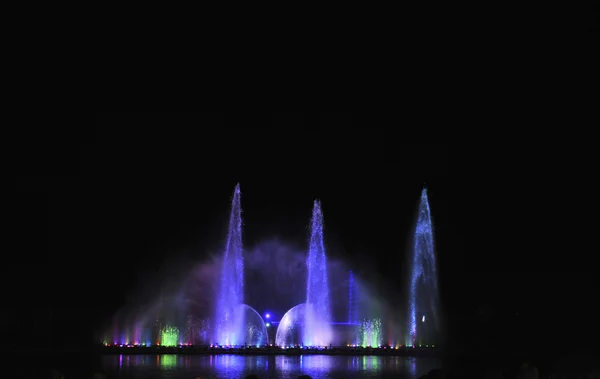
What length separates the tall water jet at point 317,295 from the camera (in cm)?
4606

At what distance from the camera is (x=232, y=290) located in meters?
47.2

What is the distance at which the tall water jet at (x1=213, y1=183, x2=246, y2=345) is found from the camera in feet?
148

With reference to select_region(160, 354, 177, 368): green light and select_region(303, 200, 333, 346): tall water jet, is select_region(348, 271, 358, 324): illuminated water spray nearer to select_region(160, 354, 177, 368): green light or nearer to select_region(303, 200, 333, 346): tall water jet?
select_region(303, 200, 333, 346): tall water jet

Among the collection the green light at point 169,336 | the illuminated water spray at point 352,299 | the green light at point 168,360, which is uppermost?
the illuminated water spray at point 352,299

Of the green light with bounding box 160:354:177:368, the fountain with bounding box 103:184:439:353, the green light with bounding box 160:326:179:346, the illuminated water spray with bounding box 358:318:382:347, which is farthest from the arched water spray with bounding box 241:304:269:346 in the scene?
the green light with bounding box 160:354:177:368

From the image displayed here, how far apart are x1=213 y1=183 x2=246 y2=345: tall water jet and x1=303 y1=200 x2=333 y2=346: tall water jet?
4.52m

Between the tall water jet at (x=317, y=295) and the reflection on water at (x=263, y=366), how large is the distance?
759cm

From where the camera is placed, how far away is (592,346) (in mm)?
39031

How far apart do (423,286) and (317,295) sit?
775 centimetres

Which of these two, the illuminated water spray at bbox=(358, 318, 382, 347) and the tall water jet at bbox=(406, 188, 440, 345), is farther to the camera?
the tall water jet at bbox=(406, 188, 440, 345)

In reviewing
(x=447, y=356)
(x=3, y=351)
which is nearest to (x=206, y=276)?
(x=3, y=351)

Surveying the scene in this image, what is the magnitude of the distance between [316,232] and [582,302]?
19.9 m

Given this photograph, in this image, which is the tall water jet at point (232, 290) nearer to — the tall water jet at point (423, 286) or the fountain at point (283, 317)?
the fountain at point (283, 317)

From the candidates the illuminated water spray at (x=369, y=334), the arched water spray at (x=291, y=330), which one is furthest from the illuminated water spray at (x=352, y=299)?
the arched water spray at (x=291, y=330)
